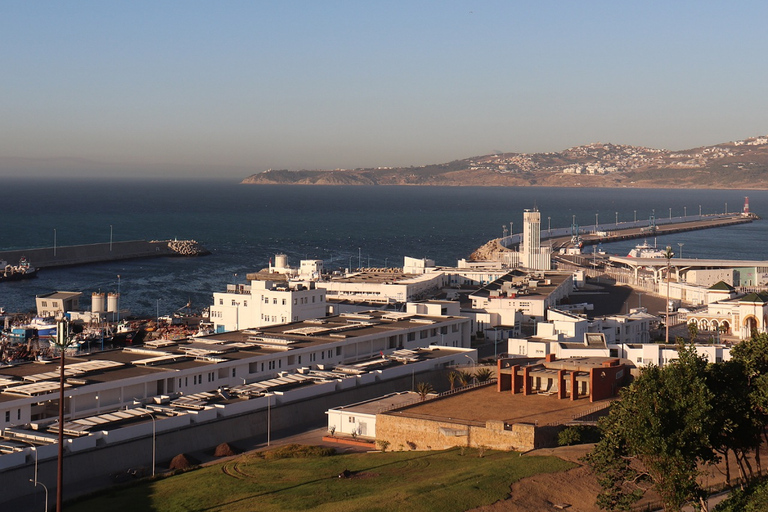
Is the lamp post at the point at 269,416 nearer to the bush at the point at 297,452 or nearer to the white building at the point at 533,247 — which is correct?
the bush at the point at 297,452

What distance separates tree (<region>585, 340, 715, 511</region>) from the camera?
18406 millimetres

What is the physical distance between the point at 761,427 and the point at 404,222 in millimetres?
138525

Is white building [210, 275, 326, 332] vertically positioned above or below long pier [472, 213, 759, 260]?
below

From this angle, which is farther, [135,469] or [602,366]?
[602,366]

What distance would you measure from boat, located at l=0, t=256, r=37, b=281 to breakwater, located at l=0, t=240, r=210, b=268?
380cm

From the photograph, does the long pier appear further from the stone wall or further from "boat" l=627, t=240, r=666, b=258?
the stone wall

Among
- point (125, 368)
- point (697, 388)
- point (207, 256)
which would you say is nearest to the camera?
point (697, 388)

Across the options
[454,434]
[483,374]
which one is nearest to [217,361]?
[483,374]

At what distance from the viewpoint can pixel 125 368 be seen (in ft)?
103

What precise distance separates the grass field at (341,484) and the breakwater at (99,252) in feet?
231

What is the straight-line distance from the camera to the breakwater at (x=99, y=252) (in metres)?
90.8

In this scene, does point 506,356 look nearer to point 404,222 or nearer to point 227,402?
point 227,402

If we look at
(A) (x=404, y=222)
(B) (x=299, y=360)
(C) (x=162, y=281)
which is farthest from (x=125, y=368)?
(A) (x=404, y=222)

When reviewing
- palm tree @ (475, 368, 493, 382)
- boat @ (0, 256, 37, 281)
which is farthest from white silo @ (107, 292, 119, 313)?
palm tree @ (475, 368, 493, 382)
